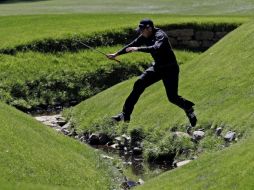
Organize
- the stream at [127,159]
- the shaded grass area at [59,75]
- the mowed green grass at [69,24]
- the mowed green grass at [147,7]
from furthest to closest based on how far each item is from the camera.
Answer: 1. the mowed green grass at [147,7]
2. the mowed green grass at [69,24]
3. the shaded grass area at [59,75]
4. the stream at [127,159]

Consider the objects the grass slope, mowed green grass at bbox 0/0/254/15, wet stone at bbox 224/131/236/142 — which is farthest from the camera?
mowed green grass at bbox 0/0/254/15

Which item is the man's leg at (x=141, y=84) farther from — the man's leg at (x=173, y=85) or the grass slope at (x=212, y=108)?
the grass slope at (x=212, y=108)

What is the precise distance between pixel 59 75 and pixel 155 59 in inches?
826

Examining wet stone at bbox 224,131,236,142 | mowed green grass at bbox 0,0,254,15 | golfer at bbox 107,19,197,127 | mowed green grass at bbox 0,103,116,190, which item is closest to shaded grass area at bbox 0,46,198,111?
mowed green grass at bbox 0,0,254,15

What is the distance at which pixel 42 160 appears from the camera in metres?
21.5

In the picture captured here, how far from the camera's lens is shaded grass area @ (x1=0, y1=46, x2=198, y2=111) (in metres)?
40.8

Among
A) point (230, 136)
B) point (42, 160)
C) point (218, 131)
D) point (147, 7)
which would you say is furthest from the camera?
point (147, 7)

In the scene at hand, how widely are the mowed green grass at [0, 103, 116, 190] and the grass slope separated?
2.33 m

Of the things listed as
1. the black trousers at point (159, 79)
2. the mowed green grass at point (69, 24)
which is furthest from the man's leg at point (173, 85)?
the mowed green grass at point (69, 24)

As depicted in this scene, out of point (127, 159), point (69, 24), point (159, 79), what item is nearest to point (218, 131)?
point (127, 159)

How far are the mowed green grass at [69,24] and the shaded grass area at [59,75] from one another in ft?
6.29

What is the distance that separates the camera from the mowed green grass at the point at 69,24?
4634cm

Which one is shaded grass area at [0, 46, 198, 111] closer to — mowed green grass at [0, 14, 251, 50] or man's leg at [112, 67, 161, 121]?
mowed green grass at [0, 14, 251, 50]

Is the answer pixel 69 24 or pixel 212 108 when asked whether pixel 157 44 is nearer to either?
pixel 212 108
